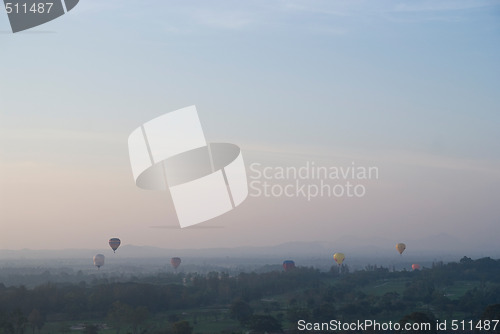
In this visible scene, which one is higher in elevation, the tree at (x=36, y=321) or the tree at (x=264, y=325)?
the tree at (x=36, y=321)

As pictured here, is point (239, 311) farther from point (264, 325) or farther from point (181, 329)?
point (181, 329)

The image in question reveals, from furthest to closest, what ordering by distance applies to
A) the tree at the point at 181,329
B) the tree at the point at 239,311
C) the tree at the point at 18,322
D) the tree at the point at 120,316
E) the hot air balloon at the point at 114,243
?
the hot air balloon at the point at 114,243, the tree at the point at 239,311, the tree at the point at 120,316, the tree at the point at 18,322, the tree at the point at 181,329

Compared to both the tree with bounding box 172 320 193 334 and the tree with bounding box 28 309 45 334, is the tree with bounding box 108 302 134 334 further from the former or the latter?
the tree with bounding box 172 320 193 334

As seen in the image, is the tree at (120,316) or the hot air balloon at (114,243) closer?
the tree at (120,316)

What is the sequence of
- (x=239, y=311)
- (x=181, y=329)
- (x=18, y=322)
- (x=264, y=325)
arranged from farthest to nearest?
(x=239, y=311) → (x=18, y=322) → (x=264, y=325) → (x=181, y=329)

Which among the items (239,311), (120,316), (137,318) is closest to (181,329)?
(137,318)

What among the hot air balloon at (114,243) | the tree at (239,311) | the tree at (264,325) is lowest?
the tree at (264,325)

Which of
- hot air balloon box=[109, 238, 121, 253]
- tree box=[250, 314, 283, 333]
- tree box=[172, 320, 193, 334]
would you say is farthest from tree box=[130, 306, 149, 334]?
hot air balloon box=[109, 238, 121, 253]

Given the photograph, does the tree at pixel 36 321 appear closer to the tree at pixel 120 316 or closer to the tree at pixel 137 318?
the tree at pixel 120 316

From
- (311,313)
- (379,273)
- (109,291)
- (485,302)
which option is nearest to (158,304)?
(109,291)

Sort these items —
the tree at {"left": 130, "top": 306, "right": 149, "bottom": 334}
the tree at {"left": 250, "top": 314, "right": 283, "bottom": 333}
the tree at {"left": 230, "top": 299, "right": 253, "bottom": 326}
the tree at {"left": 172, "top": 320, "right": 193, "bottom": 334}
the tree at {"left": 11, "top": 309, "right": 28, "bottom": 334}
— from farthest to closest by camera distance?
the tree at {"left": 230, "top": 299, "right": 253, "bottom": 326}
the tree at {"left": 130, "top": 306, "right": 149, "bottom": 334}
the tree at {"left": 11, "top": 309, "right": 28, "bottom": 334}
the tree at {"left": 250, "top": 314, "right": 283, "bottom": 333}
the tree at {"left": 172, "top": 320, "right": 193, "bottom": 334}

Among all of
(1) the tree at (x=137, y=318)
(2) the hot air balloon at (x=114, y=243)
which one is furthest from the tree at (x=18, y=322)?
(2) the hot air balloon at (x=114, y=243)

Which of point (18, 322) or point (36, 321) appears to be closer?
point (18, 322)
